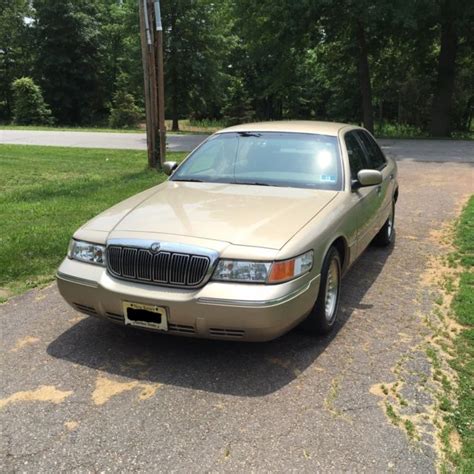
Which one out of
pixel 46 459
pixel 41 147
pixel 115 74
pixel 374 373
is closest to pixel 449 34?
pixel 41 147

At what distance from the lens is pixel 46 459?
2.73m

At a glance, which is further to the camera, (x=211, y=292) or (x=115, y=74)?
(x=115, y=74)

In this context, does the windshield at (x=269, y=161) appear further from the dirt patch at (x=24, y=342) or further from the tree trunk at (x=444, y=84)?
the tree trunk at (x=444, y=84)

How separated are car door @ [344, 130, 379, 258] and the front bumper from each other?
52.2 inches

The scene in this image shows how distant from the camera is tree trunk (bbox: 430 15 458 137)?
78.2ft

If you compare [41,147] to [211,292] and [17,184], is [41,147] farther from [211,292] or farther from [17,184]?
[211,292]

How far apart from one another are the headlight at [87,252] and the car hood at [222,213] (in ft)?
0.51

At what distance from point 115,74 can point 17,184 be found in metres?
46.1

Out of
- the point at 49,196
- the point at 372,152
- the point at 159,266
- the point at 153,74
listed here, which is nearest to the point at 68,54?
the point at 153,74

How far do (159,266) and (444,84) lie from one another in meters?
24.2

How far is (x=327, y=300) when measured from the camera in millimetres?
4086

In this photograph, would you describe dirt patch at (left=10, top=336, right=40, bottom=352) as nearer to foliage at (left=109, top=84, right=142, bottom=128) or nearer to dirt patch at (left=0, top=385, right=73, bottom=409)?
dirt patch at (left=0, top=385, right=73, bottom=409)

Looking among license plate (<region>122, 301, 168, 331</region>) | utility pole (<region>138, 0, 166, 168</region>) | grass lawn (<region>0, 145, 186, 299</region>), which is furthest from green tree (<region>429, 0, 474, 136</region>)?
license plate (<region>122, 301, 168, 331</region>)

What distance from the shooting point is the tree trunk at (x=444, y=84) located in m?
23.8
